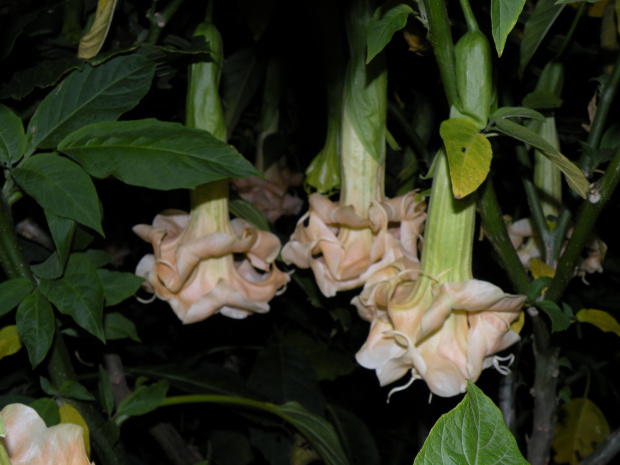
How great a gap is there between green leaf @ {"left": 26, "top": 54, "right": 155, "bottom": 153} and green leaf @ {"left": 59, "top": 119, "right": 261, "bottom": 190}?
1.1 inches

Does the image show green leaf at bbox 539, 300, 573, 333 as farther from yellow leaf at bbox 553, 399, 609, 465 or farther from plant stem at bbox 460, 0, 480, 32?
yellow leaf at bbox 553, 399, 609, 465

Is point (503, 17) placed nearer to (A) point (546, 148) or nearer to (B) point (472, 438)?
(A) point (546, 148)

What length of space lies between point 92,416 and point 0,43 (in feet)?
1.24

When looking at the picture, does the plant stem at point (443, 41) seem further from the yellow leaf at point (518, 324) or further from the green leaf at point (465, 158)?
the yellow leaf at point (518, 324)

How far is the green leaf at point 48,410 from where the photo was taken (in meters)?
0.57

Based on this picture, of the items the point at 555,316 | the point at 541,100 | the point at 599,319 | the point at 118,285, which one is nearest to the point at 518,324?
the point at 555,316

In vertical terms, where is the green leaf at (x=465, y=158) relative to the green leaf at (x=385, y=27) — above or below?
below

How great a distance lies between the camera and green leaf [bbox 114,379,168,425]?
65 cm

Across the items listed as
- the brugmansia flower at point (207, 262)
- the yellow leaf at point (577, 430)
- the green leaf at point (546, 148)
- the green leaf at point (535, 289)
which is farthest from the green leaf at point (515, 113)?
the yellow leaf at point (577, 430)

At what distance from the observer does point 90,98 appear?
1.88ft

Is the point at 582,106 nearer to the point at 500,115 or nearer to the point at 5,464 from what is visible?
the point at 500,115

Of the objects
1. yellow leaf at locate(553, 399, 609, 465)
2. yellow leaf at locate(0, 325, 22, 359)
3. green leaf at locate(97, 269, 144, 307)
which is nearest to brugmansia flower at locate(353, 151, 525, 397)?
green leaf at locate(97, 269, 144, 307)

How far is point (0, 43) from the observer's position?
0.64 m

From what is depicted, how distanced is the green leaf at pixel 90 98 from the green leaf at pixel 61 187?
1.1 inches
